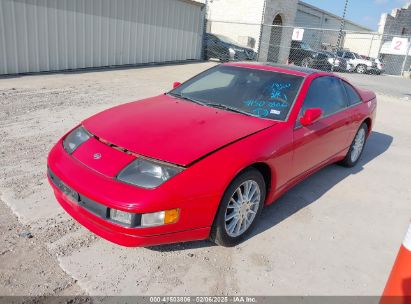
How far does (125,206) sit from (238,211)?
1007 millimetres

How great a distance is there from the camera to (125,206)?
2342 mm

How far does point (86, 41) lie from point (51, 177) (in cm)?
983

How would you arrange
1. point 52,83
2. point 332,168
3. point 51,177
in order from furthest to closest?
point 52,83
point 332,168
point 51,177

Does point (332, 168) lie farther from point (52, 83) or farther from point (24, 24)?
point (24, 24)

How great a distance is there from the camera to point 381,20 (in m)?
32.8

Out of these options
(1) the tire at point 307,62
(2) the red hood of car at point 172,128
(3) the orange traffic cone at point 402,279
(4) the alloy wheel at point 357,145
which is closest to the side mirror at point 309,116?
(2) the red hood of car at point 172,128

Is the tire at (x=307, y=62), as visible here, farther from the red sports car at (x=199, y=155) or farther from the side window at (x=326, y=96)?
the red sports car at (x=199, y=155)

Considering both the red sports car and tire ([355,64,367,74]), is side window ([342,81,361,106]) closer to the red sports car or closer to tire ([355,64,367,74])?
the red sports car

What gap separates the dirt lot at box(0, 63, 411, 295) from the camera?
8.39ft

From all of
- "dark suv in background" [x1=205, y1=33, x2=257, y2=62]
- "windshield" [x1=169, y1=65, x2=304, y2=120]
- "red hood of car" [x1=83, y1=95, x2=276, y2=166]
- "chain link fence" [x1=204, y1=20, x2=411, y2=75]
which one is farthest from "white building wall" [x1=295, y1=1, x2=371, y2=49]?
"red hood of car" [x1=83, y1=95, x2=276, y2=166]

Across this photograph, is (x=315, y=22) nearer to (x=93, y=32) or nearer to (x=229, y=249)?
(x=93, y=32)

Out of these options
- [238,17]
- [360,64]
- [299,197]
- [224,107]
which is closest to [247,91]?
[224,107]

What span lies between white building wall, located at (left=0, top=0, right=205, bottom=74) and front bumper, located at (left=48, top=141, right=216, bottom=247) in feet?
27.4

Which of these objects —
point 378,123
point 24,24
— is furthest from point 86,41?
point 378,123
